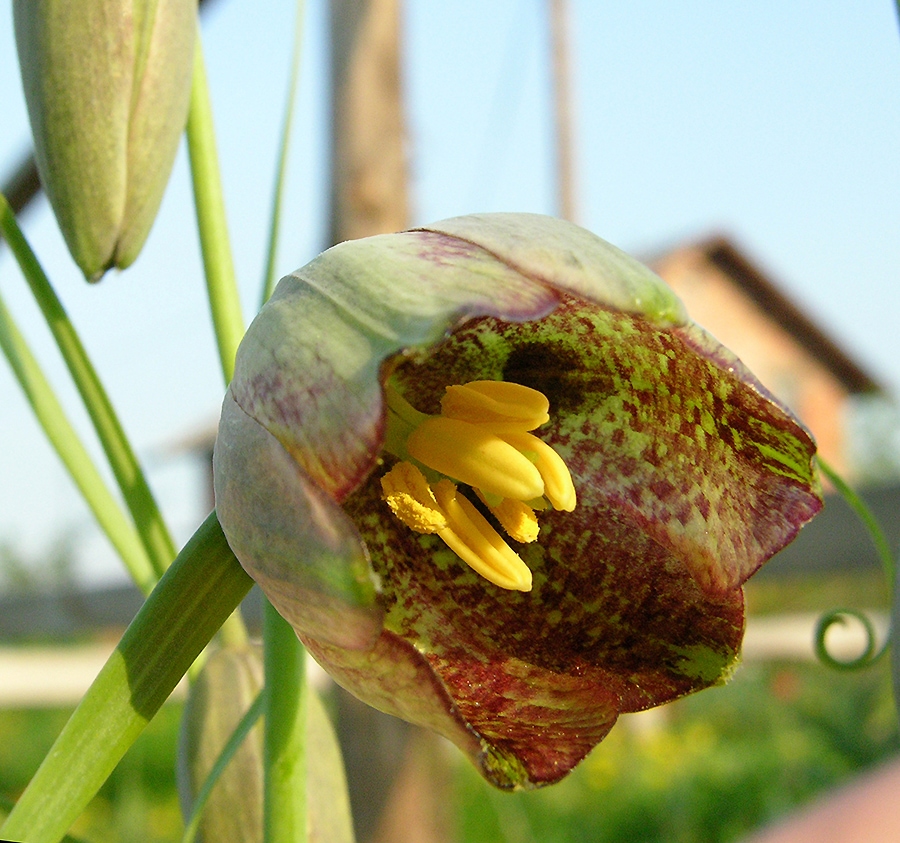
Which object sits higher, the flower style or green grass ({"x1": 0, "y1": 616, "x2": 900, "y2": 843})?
the flower style

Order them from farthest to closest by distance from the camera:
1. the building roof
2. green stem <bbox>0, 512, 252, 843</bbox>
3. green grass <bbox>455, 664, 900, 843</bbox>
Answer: the building roof, green grass <bbox>455, 664, 900, 843</bbox>, green stem <bbox>0, 512, 252, 843</bbox>

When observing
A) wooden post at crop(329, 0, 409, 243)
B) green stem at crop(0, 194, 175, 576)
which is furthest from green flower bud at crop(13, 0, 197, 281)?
wooden post at crop(329, 0, 409, 243)

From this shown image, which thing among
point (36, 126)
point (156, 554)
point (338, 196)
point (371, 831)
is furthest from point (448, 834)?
point (36, 126)

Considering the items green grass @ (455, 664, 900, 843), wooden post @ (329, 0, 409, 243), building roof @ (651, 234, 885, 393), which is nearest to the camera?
wooden post @ (329, 0, 409, 243)

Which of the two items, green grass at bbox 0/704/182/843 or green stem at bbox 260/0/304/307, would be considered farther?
green grass at bbox 0/704/182/843

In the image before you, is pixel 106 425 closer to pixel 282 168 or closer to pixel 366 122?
pixel 282 168

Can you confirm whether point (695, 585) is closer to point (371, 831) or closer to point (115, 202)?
point (115, 202)

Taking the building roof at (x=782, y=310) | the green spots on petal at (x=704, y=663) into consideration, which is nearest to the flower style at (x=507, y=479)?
the green spots on petal at (x=704, y=663)

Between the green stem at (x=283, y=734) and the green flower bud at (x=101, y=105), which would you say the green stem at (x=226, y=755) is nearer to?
the green stem at (x=283, y=734)

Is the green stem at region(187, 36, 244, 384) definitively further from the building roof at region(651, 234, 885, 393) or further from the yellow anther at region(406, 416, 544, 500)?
the building roof at region(651, 234, 885, 393)
